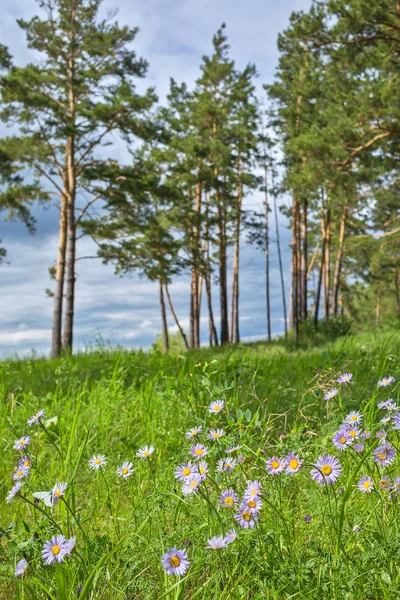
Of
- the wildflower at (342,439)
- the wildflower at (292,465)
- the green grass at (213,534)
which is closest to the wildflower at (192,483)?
the green grass at (213,534)

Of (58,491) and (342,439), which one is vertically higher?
(342,439)

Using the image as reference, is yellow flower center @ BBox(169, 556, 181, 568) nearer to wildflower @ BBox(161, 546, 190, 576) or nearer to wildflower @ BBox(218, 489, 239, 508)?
wildflower @ BBox(161, 546, 190, 576)

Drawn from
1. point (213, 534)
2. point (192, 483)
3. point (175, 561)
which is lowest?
point (213, 534)

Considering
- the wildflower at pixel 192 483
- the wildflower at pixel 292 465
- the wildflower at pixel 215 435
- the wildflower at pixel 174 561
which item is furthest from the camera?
the wildflower at pixel 215 435

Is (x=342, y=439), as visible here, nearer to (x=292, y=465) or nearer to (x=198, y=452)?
(x=292, y=465)

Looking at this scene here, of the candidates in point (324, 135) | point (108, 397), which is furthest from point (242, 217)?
point (108, 397)

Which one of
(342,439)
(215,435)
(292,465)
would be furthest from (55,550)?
(342,439)

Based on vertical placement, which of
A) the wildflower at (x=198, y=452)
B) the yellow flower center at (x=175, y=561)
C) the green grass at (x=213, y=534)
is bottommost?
the green grass at (x=213, y=534)

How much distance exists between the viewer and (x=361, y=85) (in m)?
17.9

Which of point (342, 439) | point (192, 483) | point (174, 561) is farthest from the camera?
point (342, 439)

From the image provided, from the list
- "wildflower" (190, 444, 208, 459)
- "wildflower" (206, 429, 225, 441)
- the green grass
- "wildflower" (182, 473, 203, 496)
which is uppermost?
"wildflower" (206, 429, 225, 441)

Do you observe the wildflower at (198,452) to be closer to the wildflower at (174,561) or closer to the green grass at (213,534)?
the green grass at (213,534)

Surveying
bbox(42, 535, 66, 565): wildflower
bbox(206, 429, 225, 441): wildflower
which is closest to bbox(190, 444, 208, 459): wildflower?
bbox(206, 429, 225, 441): wildflower

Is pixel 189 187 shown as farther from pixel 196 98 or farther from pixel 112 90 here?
pixel 112 90
